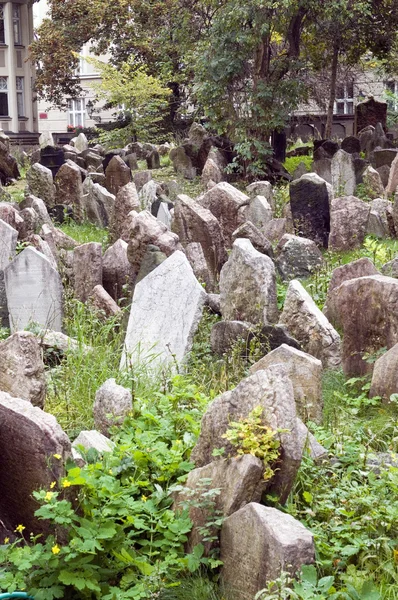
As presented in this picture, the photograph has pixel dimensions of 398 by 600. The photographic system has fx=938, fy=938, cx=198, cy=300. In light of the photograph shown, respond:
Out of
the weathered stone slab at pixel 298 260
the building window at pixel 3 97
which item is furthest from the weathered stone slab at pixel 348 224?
the building window at pixel 3 97

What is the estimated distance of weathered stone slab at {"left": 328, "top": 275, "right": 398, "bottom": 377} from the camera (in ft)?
20.8

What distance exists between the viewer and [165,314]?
277 inches

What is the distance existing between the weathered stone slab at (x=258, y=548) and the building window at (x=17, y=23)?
44352 mm

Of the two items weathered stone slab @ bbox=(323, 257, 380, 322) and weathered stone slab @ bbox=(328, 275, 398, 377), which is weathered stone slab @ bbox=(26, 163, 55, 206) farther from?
weathered stone slab @ bbox=(328, 275, 398, 377)

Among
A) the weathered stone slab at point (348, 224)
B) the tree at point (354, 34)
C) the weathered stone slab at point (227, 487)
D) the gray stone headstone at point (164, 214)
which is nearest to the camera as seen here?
the weathered stone slab at point (227, 487)

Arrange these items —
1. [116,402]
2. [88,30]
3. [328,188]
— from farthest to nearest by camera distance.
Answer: [88,30] → [328,188] → [116,402]

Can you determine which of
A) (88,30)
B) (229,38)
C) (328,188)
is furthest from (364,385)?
(88,30)

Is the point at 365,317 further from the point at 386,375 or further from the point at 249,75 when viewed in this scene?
the point at 249,75

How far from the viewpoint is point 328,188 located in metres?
11.5

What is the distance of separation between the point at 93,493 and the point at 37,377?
161 centimetres

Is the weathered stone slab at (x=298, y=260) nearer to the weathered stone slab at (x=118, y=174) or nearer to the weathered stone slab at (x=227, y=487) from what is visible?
the weathered stone slab at (x=227, y=487)

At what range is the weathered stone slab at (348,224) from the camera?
1082 centimetres

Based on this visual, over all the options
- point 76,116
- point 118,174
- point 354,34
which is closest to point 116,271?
point 118,174

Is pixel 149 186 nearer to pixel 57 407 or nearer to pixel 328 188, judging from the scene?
pixel 328 188
